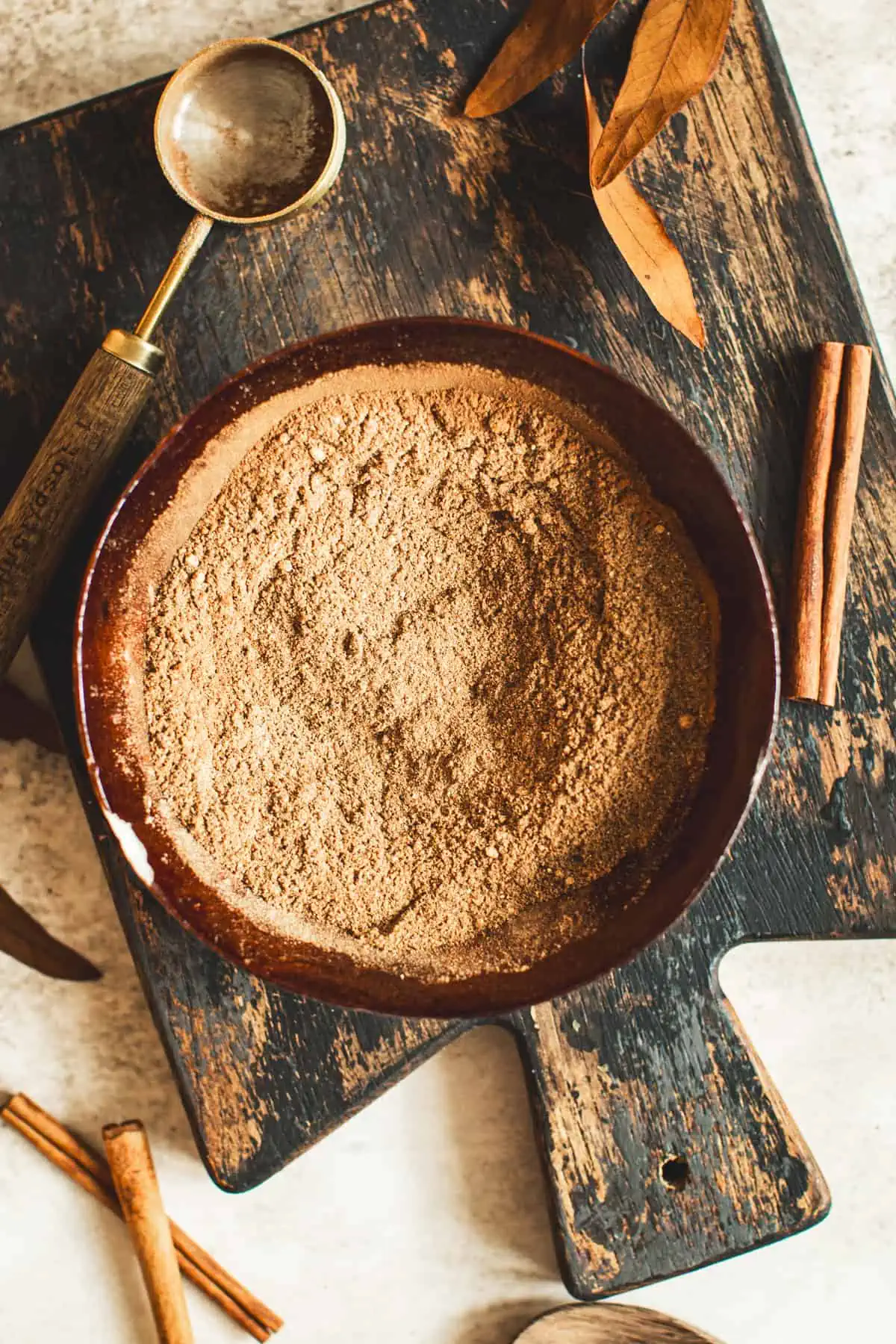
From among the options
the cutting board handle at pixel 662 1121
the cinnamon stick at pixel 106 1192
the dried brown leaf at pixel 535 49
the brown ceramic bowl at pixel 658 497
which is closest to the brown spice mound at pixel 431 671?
the brown ceramic bowl at pixel 658 497

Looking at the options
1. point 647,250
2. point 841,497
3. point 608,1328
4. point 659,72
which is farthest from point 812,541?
point 608,1328

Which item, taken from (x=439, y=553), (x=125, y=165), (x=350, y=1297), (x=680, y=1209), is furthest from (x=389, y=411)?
(x=350, y=1297)

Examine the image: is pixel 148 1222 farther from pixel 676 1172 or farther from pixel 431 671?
pixel 431 671

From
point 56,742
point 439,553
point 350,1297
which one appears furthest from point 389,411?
point 350,1297

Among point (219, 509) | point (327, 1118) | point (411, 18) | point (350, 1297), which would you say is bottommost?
point (350, 1297)

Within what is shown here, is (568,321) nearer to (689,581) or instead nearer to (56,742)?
(689,581)

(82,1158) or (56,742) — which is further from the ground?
(56,742)

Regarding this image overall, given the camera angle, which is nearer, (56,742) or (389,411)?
(389,411)
